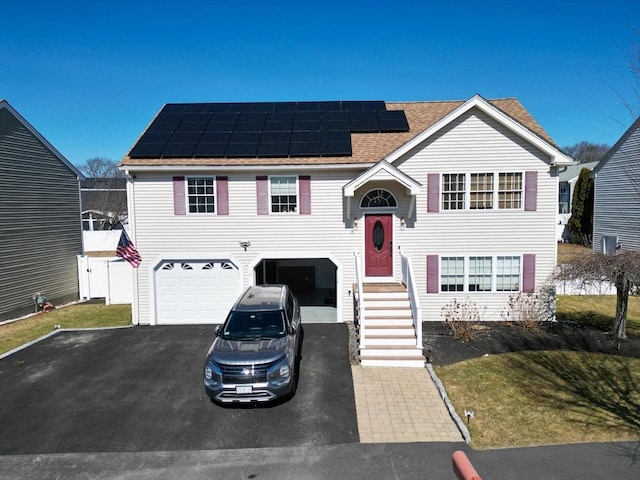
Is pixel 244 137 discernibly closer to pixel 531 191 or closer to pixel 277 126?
pixel 277 126

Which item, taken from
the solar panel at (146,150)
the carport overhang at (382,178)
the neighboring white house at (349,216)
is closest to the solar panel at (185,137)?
the neighboring white house at (349,216)

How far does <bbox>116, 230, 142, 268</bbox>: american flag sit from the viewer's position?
1427 centimetres

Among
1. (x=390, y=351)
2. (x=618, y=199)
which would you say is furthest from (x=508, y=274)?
(x=618, y=199)

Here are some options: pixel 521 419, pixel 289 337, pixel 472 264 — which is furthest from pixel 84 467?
pixel 472 264

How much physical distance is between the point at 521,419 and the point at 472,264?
7402 mm

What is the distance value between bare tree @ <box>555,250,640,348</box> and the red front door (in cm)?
573

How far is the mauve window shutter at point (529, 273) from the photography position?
47.2 ft

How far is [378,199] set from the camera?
14711 mm

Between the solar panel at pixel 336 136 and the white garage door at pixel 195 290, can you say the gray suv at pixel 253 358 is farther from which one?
the solar panel at pixel 336 136

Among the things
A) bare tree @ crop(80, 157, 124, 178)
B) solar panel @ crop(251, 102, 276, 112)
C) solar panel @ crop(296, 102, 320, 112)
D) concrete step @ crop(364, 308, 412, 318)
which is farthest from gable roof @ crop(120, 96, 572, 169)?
bare tree @ crop(80, 157, 124, 178)

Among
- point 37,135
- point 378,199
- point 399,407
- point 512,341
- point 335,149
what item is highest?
point 37,135

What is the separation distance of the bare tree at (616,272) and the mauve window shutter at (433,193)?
15.0 feet

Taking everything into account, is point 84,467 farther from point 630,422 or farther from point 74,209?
point 74,209

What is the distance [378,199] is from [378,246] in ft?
5.67
